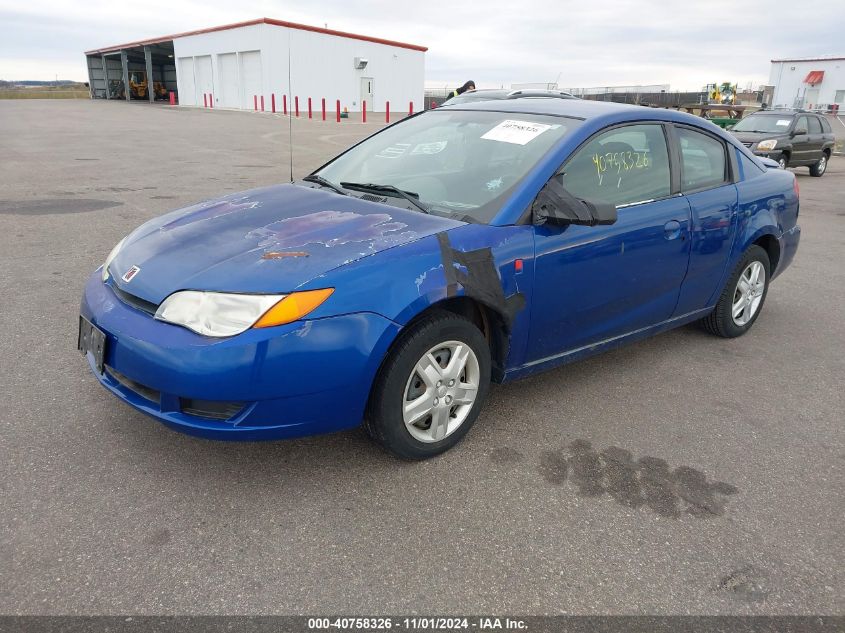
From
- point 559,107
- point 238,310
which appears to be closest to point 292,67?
point 559,107

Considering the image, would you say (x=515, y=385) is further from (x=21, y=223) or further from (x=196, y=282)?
(x=21, y=223)

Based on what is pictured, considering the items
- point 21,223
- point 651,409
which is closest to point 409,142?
point 651,409

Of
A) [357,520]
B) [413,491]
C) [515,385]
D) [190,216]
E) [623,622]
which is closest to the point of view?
[623,622]

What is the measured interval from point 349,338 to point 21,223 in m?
6.60

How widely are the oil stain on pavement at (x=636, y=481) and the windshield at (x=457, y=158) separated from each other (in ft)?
3.87

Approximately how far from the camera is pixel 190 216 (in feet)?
11.1

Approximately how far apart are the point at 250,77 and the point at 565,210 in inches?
1596

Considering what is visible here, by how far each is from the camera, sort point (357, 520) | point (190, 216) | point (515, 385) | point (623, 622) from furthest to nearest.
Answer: point (515, 385) < point (190, 216) < point (357, 520) < point (623, 622)

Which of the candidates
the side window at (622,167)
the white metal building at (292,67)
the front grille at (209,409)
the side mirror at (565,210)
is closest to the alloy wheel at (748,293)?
the side window at (622,167)

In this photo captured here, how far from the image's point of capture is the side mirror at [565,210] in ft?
9.96

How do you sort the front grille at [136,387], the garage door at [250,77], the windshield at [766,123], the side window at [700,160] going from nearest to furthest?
the front grille at [136,387] < the side window at [700,160] < the windshield at [766,123] < the garage door at [250,77]

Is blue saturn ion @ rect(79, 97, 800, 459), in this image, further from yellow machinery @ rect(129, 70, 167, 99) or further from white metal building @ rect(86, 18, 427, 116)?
yellow machinery @ rect(129, 70, 167, 99)

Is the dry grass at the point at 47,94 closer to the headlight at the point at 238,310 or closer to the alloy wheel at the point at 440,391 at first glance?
the headlight at the point at 238,310

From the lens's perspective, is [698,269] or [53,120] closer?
[698,269]
